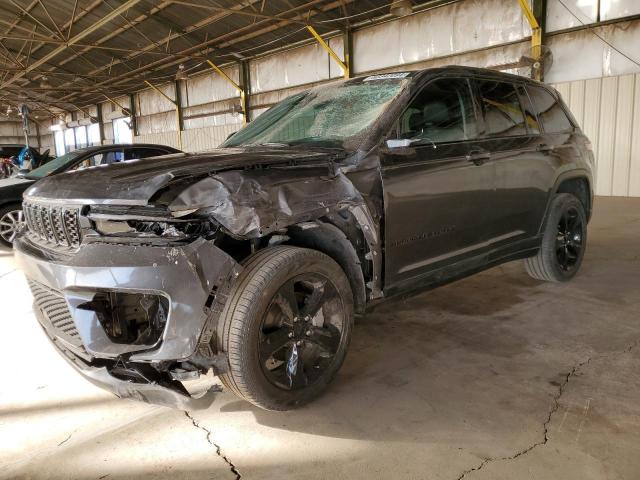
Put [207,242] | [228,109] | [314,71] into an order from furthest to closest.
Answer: [228,109] < [314,71] < [207,242]

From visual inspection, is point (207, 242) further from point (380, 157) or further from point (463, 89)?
point (463, 89)

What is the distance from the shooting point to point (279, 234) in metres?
2.45

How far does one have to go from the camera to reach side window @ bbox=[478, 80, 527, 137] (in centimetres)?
339

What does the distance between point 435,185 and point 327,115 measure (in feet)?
2.81

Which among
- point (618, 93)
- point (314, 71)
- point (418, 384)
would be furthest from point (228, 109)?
point (418, 384)

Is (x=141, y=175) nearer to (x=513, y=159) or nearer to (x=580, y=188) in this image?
(x=513, y=159)

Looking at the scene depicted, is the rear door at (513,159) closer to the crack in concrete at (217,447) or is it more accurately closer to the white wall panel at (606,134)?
the crack in concrete at (217,447)

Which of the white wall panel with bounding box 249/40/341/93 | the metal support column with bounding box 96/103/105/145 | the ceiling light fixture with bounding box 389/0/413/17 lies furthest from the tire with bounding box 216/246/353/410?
the metal support column with bounding box 96/103/105/145

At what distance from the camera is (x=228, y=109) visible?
58.6 ft

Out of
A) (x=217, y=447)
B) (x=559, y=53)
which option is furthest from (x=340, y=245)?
(x=559, y=53)

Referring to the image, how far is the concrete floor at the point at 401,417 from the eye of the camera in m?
1.96

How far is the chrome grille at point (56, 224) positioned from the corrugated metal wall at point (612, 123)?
10258mm

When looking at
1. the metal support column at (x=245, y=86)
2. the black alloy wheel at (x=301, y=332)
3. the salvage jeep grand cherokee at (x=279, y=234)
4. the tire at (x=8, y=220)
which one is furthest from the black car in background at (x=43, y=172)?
the metal support column at (x=245, y=86)

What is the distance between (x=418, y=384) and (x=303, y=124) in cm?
181
